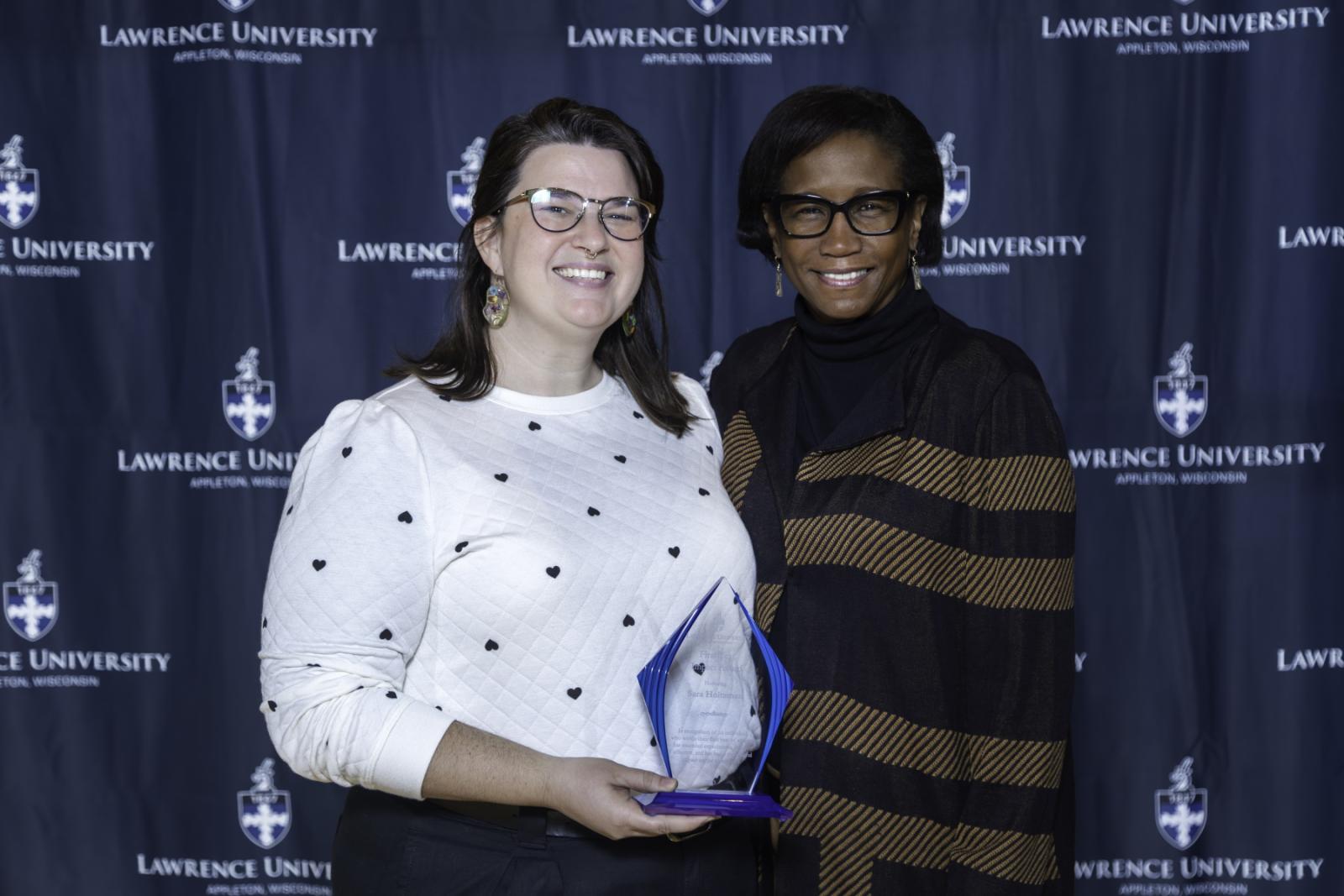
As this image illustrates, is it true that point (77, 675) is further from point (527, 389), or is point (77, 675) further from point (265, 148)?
point (527, 389)

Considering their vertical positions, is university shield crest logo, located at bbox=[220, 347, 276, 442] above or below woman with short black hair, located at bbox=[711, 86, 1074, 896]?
above

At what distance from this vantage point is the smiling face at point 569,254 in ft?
5.08

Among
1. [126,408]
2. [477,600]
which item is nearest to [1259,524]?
[477,600]

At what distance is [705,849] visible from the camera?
61.0 inches

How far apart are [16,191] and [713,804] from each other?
255 centimetres

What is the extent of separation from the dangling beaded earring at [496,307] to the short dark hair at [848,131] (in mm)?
429

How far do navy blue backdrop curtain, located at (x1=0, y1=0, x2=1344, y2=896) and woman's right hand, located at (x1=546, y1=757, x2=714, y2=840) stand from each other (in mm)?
1676

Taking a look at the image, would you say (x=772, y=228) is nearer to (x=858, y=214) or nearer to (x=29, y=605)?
(x=858, y=214)

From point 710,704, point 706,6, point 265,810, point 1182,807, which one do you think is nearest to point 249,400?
point 265,810

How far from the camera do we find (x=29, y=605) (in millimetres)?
2887

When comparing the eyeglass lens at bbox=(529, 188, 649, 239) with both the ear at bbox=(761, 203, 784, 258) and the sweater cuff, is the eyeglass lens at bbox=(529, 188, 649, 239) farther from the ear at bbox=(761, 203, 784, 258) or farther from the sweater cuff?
the sweater cuff

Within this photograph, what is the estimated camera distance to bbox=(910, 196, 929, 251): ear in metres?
1.73

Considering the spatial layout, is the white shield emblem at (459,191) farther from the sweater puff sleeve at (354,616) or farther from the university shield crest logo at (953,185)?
the sweater puff sleeve at (354,616)

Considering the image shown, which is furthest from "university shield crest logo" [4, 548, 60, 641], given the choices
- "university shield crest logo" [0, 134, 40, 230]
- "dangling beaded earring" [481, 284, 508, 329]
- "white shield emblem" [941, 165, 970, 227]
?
"white shield emblem" [941, 165, 970, 227]
